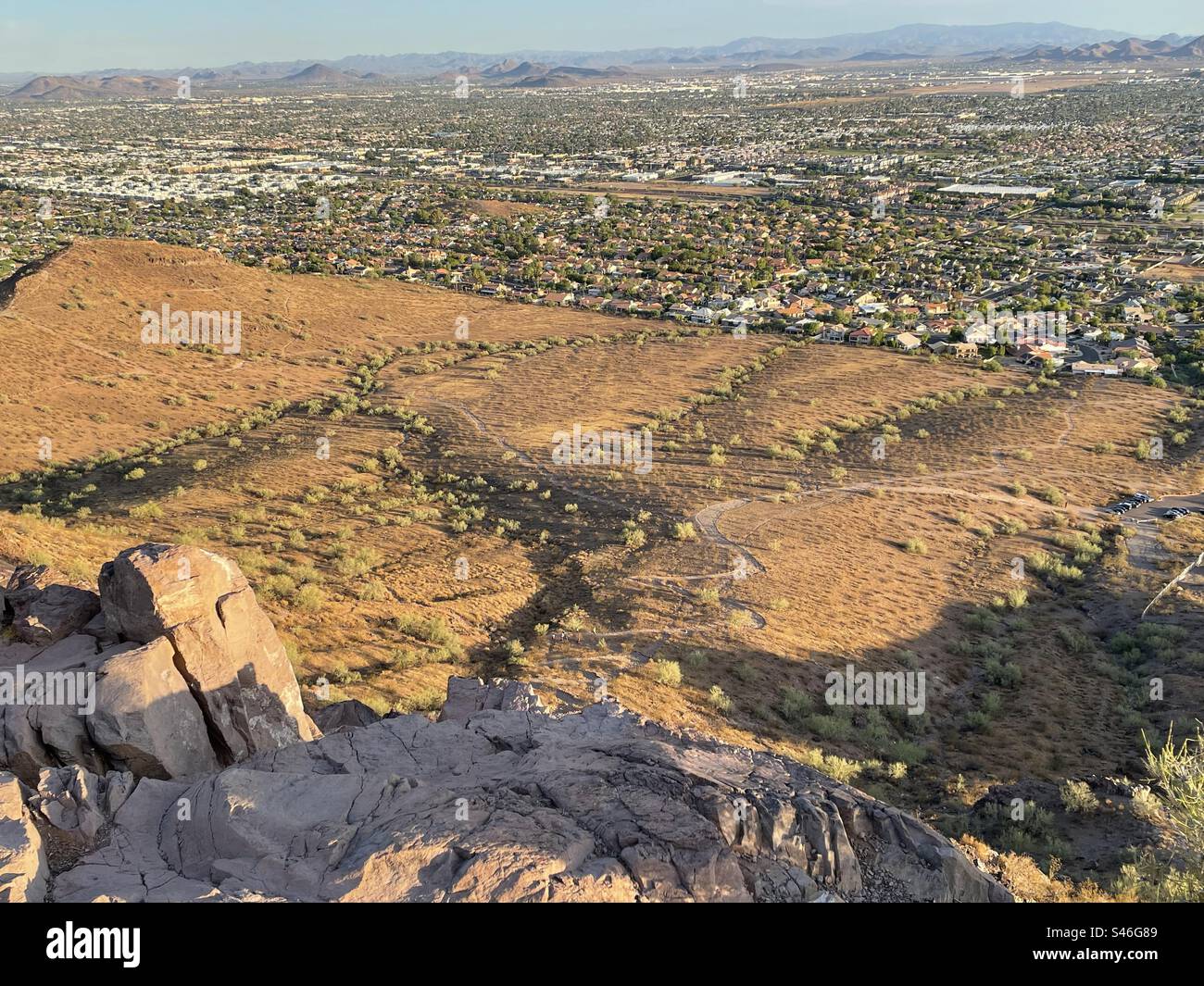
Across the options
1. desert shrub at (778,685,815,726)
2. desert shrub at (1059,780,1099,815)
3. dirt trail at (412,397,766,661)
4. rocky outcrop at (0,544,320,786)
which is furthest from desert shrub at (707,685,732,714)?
rocky outcrop at (0,544,320,786)

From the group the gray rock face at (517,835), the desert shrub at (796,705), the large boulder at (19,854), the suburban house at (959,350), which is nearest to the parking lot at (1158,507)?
the desert shrub at (796,705)

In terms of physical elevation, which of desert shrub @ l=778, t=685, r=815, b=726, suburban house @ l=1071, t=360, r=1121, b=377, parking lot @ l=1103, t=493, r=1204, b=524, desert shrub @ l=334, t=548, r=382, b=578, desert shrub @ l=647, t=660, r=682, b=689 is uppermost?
suburban house @ l=1071, t=360, r=1121, b=377

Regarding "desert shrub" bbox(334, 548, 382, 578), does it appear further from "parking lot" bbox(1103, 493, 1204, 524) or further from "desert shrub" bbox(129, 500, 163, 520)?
"parking lot" bbox(1103, 493, 1204, 524)

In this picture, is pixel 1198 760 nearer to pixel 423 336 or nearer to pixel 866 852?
pixel 866 852

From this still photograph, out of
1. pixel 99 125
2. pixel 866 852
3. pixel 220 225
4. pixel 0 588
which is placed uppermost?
pixel 99 125

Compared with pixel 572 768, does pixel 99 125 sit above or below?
above

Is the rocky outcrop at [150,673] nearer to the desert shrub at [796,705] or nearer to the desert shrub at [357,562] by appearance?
the desert shrub at [796,705]

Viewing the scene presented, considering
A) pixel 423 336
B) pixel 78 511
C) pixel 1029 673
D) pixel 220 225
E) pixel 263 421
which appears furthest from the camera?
pixel 220 225

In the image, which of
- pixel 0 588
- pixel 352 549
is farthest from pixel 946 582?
pixel 0 588
